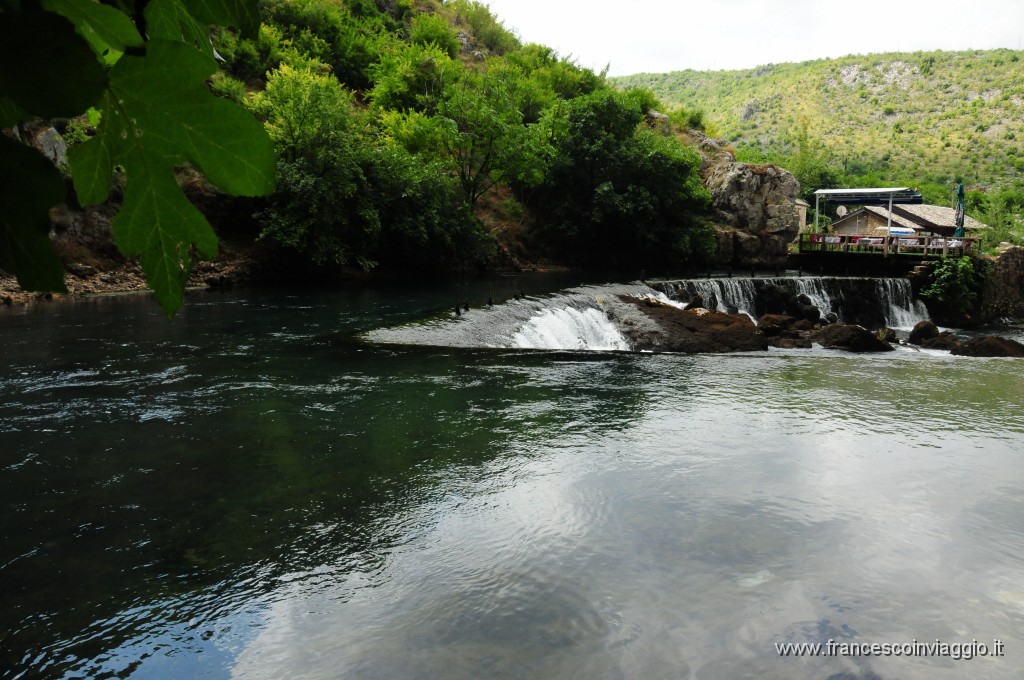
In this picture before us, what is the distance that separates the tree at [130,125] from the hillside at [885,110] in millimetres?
98221

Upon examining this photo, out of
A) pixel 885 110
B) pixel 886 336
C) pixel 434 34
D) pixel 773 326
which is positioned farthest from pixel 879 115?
pixel 773 326

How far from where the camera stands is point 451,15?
53.0 m

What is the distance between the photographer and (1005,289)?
26891mm

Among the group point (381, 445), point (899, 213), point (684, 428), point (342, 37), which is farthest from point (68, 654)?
point (899, 213)

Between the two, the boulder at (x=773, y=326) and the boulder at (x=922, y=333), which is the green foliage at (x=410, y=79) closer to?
the boulder at (x=773, y=326)

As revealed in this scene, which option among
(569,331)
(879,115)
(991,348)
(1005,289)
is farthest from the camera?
(879,115)

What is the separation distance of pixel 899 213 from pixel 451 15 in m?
37.7

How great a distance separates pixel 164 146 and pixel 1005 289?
32838 mm

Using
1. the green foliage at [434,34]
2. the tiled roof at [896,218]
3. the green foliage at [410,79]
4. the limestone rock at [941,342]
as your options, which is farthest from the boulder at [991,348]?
the tiled roof at [896,218]

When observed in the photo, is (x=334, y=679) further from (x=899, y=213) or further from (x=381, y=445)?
(x=899, y=213)

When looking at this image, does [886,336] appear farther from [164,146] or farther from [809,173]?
[809,173]

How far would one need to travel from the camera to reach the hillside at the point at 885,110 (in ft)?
321

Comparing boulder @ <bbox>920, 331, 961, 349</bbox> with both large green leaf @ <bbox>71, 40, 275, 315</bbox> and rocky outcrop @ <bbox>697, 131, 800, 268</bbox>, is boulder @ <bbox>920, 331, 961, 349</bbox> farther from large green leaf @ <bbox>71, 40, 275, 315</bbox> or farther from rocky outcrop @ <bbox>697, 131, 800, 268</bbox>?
large green leaf @ <bbox>71, 40, 275, 315</bbox>

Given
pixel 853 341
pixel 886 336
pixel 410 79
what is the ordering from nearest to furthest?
1. pixel 853 341
2. pixel 886 336
3. pixel 410 79
